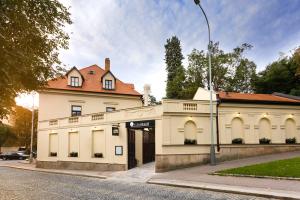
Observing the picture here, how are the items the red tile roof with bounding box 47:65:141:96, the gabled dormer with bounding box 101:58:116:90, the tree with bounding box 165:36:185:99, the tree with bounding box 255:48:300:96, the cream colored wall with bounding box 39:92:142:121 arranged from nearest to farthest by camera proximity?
the cream colored wall with bounding box 39:92:142:121 < the red tile roof with bounding box 47:65:141:96 < the gabled dormer with bounding box 101:58:116:90 < the tree with bounding box 255:48:300:96 < the tree with bounding box 165:36:185:99

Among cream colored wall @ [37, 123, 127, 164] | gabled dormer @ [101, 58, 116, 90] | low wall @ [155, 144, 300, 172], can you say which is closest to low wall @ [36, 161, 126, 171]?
cream colored wall @ [37, 123, 127, 164]

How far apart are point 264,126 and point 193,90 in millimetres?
27344

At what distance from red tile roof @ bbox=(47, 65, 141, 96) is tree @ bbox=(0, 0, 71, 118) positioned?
2307 centimetres

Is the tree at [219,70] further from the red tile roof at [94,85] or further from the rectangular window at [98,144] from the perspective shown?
the rectangular window at [98,144]

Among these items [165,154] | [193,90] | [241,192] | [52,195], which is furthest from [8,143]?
[241,192]

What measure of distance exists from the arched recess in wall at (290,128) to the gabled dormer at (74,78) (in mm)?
23528

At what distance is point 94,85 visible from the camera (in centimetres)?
4094

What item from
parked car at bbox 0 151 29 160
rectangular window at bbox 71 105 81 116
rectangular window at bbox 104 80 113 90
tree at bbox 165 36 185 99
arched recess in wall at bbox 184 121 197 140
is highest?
tree at bbox 165 36 185 99

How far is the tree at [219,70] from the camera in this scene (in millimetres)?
54844

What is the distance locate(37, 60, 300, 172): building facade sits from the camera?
2434 centimetres

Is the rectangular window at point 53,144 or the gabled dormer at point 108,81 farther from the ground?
the gabled dormer at point 108,81

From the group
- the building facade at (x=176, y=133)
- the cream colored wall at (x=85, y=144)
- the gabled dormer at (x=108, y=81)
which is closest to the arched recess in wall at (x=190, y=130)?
the building facade at (x=176, y=133)

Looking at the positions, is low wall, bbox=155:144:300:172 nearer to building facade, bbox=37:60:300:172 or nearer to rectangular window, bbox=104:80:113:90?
building facade, bbox=37:60:300:172

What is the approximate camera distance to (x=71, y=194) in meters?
15.5
